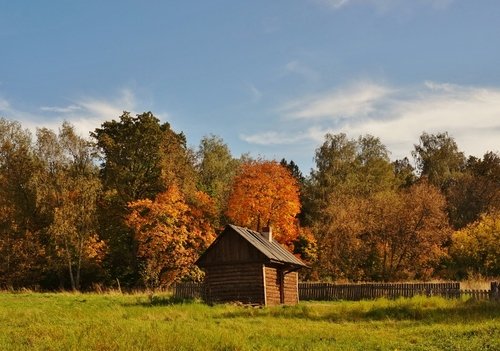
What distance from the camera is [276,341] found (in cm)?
1594

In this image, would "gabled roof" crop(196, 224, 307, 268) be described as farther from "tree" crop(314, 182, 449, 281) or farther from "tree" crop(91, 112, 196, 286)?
"tree" crop(314, 182, 449, 281)

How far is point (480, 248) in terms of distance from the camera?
53.4 meters

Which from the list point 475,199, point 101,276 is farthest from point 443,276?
point 101,276

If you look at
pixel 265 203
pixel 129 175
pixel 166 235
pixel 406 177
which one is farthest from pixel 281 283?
pixel 406 177

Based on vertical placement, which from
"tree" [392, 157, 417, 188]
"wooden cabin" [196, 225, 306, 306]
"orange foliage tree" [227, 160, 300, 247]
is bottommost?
"wooden cabin" [196, 225, 306, 306]

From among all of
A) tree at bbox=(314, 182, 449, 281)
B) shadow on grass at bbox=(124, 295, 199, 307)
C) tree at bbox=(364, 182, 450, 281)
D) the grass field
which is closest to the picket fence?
shadow on grass at bbox=(124, 295, 199, 307)

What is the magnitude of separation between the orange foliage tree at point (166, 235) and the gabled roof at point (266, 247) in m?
10.0

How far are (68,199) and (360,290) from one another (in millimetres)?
26289

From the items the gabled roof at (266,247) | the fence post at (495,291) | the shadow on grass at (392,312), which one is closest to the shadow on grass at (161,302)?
the shadow on grass at (392,312)

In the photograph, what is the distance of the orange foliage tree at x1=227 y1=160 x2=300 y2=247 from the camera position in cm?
5484

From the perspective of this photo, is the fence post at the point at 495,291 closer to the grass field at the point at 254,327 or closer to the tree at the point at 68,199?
the grass field at the point at 254,327

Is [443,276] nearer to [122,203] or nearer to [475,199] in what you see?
[475,199]

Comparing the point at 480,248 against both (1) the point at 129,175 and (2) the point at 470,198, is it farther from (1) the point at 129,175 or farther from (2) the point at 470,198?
(1) the point at 129,175

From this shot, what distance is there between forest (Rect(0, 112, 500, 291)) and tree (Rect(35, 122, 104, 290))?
0.09m
